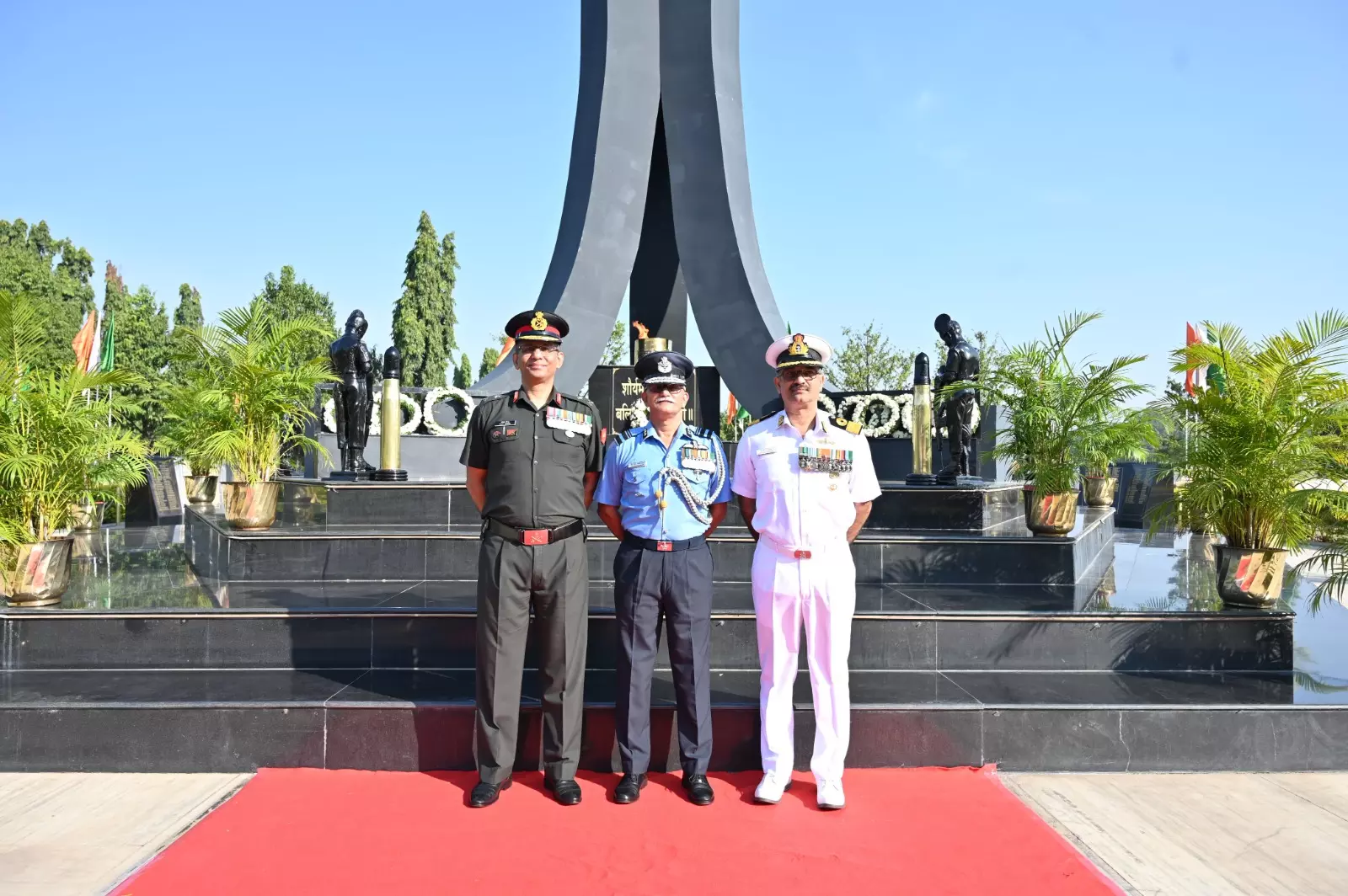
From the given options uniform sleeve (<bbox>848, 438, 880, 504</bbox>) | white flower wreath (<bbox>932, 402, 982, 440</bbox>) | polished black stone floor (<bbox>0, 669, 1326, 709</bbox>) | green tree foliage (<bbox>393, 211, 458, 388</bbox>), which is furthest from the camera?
green tree foliage (<bbox>393, 211, 458, 388</bbox>)

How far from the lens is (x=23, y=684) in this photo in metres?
3.72

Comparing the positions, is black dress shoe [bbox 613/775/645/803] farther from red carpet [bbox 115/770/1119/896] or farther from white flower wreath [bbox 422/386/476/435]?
white flower wreath [bbox 422/386/476/435]

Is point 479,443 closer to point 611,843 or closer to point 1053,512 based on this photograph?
point 611,843

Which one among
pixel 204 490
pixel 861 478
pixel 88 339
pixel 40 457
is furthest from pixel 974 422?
pixel 88 339

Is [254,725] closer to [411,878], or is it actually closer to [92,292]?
[411,878]

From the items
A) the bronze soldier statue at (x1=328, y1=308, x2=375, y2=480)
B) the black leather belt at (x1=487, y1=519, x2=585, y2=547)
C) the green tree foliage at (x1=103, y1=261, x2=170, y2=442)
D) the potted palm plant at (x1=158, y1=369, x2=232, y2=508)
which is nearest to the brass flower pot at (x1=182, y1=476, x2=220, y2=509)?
the potted palm plant at (x1=158, y1=369, x2=232, y2=508)

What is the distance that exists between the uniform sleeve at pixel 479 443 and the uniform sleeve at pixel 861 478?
1.38 m

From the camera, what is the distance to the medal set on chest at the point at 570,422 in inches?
127

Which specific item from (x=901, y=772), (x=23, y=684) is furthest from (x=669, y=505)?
(x=23, y=684)

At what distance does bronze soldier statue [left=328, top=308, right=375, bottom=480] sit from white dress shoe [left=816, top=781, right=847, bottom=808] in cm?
525

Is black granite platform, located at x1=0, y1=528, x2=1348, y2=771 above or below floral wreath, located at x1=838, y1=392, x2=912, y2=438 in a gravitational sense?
below

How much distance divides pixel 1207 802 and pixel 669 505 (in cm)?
223

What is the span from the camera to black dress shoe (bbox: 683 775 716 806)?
2992 mm

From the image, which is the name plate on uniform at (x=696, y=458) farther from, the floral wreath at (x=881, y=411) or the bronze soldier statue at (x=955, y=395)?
the floral wreath at (x=881, y=411)
